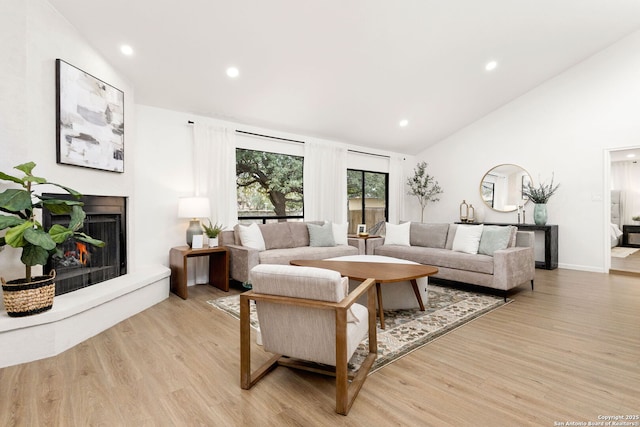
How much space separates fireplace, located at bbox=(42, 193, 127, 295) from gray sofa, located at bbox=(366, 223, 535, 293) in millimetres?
3731

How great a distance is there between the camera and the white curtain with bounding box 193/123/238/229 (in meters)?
4.71

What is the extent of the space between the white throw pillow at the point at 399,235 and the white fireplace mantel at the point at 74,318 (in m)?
3.52

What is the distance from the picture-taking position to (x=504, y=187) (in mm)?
6508

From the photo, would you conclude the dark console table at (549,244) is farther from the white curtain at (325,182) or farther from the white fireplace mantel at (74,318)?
the white fireplace mantel at (74,318)

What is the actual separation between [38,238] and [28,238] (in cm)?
5

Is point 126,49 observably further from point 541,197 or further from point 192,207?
point 541,197

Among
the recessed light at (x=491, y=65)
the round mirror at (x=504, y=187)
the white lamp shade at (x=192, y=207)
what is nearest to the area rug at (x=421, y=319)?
the white lamp shade at (x=192, y=207)

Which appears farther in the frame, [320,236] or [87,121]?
[320,236]

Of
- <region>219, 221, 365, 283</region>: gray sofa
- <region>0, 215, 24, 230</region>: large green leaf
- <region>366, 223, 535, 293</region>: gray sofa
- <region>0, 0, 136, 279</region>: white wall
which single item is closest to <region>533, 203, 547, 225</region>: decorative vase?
<region>366, 223, 535, 293</region>: gray sofa

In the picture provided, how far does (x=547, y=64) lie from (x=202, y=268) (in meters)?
6.48

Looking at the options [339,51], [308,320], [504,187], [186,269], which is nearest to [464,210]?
[504,187]

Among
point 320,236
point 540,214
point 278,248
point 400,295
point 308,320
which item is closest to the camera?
point 308,320

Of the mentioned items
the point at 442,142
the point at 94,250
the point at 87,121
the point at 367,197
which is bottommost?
the point at 94,250

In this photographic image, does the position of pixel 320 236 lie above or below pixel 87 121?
below
